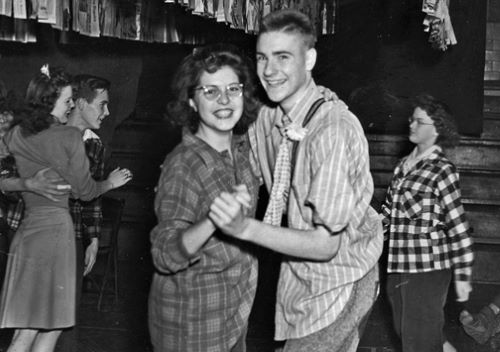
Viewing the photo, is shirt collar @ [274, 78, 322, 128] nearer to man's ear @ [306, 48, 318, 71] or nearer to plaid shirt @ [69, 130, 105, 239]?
man's ear @ [306, 48, 318, 71]

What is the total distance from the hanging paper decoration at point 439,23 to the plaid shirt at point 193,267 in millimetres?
3367

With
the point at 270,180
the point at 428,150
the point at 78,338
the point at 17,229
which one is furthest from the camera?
the point at 78,338

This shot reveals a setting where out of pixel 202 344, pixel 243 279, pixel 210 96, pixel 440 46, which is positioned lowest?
pixel 202 344

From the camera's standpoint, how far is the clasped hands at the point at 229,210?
2.09 m

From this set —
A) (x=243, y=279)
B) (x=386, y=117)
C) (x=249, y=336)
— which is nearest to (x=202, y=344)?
(x=243, y=279)

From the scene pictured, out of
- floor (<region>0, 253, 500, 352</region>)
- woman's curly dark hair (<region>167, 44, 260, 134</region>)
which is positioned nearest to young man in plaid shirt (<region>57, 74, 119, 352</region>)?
floor (<region>0, 253, 500, 352</region>)

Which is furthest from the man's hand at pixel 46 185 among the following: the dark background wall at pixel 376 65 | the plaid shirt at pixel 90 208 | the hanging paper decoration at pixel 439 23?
the hanging paper decoration at pixel 439 23

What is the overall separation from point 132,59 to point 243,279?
12.8 ft

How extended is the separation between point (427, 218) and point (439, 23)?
90.7 inches

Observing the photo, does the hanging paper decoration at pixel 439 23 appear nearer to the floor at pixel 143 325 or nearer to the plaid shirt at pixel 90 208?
the floor at pixel 143 325

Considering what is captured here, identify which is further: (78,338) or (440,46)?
(440,46)

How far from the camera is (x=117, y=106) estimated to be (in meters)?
6.38

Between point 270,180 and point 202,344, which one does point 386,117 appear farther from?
point 202,344

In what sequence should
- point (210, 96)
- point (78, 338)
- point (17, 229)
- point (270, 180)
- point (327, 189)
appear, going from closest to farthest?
point (327, 189) < point (210, 96) < point (270, 180) < point (17, 229) < point (78, 338)
